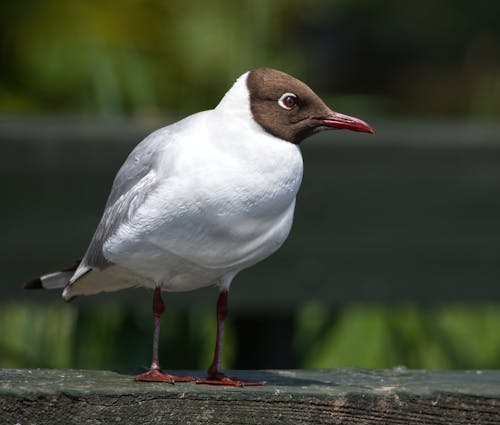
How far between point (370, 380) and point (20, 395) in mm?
573

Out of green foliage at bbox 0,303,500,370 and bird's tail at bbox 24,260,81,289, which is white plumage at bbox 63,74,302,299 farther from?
green foliage at bbox 0,303,500,370

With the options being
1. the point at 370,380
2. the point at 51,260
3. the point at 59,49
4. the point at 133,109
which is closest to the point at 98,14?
the point at 59,49

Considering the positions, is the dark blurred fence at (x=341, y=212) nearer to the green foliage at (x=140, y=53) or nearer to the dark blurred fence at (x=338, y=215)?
the dark blurred fence at (x=338, y=215)

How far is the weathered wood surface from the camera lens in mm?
1760

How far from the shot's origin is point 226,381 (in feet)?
6.31

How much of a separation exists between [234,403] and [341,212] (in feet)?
3.86

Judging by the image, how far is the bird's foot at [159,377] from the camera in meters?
1.90

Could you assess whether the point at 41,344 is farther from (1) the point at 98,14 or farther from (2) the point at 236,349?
(1) the point at 98,14

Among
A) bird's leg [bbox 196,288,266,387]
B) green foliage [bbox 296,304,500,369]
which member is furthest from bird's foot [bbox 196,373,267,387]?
green foliage [bbox 296,304,500,369]

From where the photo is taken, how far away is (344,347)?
302 cm

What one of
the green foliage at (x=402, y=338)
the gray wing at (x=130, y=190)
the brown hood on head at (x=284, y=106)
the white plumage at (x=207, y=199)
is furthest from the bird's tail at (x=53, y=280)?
the green foliage at (x=402, y=338)

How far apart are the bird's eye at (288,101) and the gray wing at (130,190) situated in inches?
7.4

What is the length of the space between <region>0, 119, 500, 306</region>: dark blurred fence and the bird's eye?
3.04 feet

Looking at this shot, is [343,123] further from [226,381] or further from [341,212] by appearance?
[341,212]
